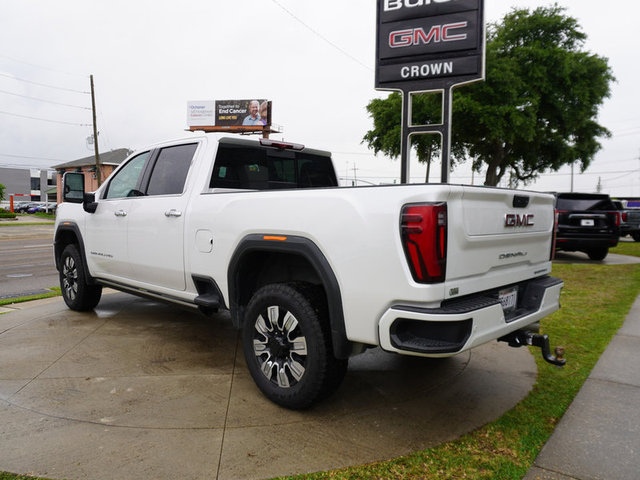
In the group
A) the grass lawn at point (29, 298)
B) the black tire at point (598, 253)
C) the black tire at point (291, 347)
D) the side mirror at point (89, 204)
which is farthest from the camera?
the black tire at point (598, 253)

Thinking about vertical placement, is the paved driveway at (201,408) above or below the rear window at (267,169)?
below

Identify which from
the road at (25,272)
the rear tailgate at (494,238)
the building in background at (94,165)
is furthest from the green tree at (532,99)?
the building in background at (94,165)

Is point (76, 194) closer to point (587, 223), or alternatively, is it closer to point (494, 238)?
point (494, 238)

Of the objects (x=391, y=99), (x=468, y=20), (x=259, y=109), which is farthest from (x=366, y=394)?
(x=259, y=109)

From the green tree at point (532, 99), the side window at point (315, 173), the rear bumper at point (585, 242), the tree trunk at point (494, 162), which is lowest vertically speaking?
the rear bumper at point (585, 242)

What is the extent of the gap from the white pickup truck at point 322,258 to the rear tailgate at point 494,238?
1cm

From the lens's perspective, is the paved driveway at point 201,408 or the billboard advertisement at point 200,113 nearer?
the paved driveway at point 201,408

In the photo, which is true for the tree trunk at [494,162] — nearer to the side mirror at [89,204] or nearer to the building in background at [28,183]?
the side mirror at [89,204]

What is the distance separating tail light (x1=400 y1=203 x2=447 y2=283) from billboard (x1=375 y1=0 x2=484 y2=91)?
690 centimetres

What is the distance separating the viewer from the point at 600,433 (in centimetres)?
304

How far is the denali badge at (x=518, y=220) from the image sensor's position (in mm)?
3102

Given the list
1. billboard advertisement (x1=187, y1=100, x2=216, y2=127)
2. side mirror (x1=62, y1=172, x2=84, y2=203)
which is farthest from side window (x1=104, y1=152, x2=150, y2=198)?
billboard advertisement (x1=187, y1=100, x2=216, y2=127)

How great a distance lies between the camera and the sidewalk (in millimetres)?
2625

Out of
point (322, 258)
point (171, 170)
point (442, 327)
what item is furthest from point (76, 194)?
point (442, 327)
